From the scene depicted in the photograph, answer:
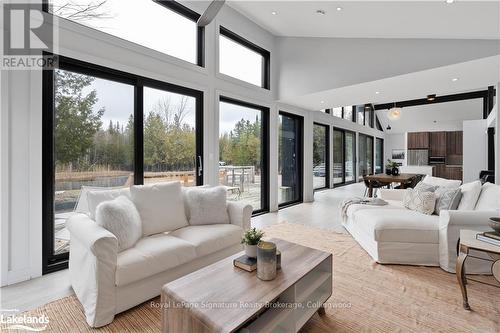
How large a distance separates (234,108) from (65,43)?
2.72 m

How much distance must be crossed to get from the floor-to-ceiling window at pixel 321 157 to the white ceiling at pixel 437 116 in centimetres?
546

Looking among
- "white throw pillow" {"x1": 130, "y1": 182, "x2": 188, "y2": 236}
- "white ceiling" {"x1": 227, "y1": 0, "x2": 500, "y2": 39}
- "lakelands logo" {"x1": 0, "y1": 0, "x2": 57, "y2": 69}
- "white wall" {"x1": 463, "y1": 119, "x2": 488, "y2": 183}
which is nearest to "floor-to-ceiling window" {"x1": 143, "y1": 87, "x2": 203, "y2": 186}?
"white throw pillow" {"x1": 130, "y1": 182, "x2": 188, "y2": 236}

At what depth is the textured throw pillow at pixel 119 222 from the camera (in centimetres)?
207

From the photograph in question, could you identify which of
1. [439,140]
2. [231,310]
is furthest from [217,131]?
[439,140]

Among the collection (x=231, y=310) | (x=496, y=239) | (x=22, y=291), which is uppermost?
(x=496, y=239)

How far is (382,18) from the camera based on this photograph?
3.62 m

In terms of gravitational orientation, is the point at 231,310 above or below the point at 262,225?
above

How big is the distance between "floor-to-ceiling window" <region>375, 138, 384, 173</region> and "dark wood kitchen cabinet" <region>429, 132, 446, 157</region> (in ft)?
7.52

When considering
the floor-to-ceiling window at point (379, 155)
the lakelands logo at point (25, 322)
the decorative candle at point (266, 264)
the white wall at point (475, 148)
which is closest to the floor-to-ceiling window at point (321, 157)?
the white wall at point (475, 148)

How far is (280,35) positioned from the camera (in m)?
5.40

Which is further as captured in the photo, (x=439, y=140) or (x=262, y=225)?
(x=439, y=140)

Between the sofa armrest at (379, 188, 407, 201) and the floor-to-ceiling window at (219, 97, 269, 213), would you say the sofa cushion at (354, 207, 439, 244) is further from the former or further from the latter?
the floor-to-ceiling window at (219, 97, 269, 213)

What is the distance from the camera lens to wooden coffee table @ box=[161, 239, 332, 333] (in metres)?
1.27

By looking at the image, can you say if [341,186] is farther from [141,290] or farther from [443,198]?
[141,290]
